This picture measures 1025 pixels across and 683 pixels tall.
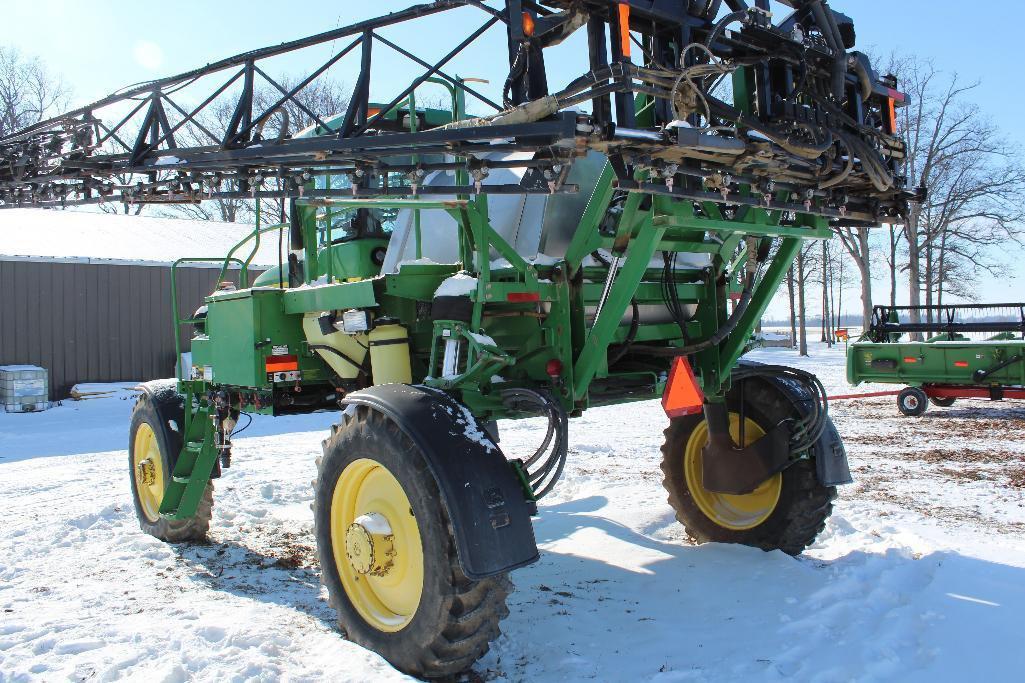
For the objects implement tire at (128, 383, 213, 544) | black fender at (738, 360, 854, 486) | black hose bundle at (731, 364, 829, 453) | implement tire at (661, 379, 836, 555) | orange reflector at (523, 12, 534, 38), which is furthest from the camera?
implement tire at (128, 383, 213, 544)

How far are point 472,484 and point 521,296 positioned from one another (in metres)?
1.18

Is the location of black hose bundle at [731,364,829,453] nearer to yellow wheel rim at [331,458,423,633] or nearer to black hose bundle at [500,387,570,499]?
black hose bundle at [500,387,570,499]

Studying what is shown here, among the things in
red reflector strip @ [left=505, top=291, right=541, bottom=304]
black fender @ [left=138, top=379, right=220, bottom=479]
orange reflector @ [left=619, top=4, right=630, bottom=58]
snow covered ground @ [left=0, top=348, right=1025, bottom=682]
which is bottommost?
snow covered ground @ [left=0, top=348, right=1025, bottom=682]

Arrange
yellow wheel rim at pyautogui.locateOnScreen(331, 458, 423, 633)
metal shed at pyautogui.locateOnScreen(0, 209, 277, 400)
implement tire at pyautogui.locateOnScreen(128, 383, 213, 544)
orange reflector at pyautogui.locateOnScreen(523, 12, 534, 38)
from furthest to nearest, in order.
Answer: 1. metal shed at pyautogui.locateOnScreen(0, 209, 277, 400)
2. implement tire at pyautogui.locateOnScreen(128, 383, 213, 544)
3. yellow wheel rim at pyautogui.locateOnScreen(331, 458, 423, 633)
4. orange reflector at pyautogui.locateOnScreen(523, 12, 534, 38)

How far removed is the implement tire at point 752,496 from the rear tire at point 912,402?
801cm

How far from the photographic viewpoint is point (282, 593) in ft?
16.0

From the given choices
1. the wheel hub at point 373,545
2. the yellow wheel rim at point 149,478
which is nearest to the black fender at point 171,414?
the yellow wheel rim at point 149,478

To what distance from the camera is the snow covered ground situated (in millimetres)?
3609

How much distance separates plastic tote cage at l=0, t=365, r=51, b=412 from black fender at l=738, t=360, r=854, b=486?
14.9m

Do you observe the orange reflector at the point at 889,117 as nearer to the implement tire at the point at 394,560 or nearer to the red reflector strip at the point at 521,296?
the red reflector strip at the point at 521,296

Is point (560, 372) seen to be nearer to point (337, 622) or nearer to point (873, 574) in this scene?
point (337, 622)

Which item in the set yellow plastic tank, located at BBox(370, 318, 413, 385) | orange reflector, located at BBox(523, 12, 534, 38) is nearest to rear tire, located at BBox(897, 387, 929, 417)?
yellow plastic tank, located at BBox(370, 318, 413, 385)

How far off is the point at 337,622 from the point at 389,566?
0.71 metres

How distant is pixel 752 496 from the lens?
17.7 feet
